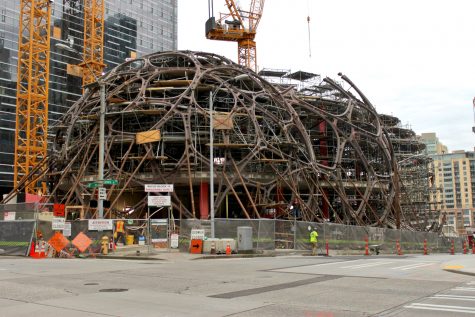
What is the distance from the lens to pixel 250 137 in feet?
150

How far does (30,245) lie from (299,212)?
23962mm

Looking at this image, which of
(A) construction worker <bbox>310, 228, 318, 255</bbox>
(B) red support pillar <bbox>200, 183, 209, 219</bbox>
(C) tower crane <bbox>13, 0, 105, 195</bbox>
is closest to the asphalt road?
(A) construction worker <bbox>310, 228, 318, 255</bbox>

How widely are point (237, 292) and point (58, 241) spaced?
61.0 feet

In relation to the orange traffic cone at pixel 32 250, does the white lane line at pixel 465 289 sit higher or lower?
higher

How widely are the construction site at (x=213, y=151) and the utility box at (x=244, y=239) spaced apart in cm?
895

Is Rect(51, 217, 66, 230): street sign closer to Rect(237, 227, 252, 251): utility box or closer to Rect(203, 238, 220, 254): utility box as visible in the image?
Rect(203, 238, 220, 254): utility box

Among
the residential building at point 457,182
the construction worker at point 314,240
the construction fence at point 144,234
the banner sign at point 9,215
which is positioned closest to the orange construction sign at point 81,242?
the construction fence at point 144,234

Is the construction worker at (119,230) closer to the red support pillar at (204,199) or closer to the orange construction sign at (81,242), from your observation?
the orange construction sign at (81,242)

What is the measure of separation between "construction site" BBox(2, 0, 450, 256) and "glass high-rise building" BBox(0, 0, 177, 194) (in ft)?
66.9

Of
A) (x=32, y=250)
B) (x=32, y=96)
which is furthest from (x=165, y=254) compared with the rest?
(x=32, y=96)

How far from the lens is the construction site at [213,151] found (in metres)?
43.1

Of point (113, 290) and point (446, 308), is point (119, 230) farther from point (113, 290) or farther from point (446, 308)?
point (446, 308)

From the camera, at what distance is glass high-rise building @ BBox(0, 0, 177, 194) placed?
75.8 m

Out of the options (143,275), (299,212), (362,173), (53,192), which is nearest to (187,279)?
(143,275)
